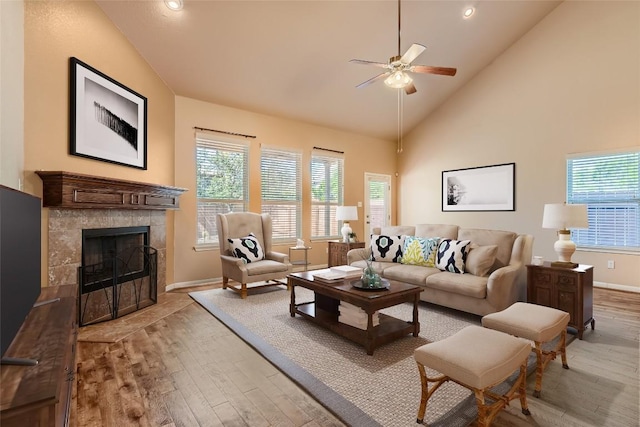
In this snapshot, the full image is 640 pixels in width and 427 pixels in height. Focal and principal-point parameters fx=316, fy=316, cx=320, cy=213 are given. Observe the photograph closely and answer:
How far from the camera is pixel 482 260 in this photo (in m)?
3.40

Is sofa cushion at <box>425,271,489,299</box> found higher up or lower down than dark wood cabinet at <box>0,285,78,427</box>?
lower down

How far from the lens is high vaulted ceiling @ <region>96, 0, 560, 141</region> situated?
147 inches

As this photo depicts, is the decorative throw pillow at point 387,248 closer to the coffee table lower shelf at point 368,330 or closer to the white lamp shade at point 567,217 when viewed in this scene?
the coffee table lower shelf at point 368,330

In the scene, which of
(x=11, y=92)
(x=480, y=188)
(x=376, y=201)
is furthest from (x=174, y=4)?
(x=480, y=188)

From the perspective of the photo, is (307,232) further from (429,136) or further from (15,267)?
(15,267)

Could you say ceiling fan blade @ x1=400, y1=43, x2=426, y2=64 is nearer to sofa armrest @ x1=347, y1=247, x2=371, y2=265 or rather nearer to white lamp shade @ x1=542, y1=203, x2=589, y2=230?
white lamp shade @ x1=542, y1=203, x2=589, y2=230

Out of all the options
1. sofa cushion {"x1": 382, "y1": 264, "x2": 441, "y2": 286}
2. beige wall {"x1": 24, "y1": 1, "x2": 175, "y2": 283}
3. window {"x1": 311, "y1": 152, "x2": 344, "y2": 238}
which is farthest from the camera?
window {"x1": 311, "y1": 152, "x2": 344, "y2": 238}

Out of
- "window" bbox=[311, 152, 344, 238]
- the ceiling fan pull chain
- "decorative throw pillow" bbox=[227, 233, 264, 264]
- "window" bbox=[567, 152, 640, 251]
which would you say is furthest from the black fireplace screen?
"window" bbox=[567, 152, 640, 251]

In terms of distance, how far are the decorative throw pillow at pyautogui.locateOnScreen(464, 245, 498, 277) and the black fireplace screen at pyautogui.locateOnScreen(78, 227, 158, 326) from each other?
3788mm

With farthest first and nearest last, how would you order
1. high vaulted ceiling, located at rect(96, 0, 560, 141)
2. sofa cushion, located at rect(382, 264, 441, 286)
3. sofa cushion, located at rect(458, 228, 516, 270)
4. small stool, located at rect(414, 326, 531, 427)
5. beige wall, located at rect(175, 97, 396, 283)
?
1. beige wall, located at rect(175, 97, 396, 283)
2. high vaulted ceiling, located at rect(96, 0, 560, 141)
3. sofa cushion, located at rect(382, 264, 441, 286)
4. sofa cushion, located at rect(458, 228, 516, 270)
5. small stool, located at rect(414, 326, 531, 427)

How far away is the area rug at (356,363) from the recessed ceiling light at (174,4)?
11.1 feet

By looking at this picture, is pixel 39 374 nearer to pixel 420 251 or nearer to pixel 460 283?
pixel 460 283

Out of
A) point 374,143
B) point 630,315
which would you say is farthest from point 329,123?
point 630,315

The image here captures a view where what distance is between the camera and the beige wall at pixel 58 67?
2684 mm
